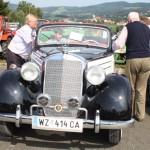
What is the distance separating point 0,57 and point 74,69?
577 inches

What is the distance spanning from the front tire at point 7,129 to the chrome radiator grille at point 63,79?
0.79 m

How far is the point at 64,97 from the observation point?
20.3 feet

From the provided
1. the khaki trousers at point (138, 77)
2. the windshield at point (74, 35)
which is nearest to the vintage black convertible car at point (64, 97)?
the windshield at point (74, 35)

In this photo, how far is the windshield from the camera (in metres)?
7.82

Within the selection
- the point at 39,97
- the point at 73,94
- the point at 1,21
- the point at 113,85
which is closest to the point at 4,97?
→ the point at 39,97

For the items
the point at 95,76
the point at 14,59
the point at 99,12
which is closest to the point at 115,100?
the point at 95,76

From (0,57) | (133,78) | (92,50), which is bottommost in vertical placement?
(0,57)

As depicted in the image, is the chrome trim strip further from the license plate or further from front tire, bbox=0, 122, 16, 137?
front tire, bbox=0, 122, 16, 137

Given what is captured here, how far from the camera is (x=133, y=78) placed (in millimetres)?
7910

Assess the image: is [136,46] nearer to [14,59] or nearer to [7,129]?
[14,59]

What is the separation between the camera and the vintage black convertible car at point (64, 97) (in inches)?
233

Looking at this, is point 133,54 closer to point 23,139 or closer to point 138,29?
point 138,29

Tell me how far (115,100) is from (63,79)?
29.6 inches

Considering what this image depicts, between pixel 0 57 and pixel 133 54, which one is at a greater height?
pixel 133 54
